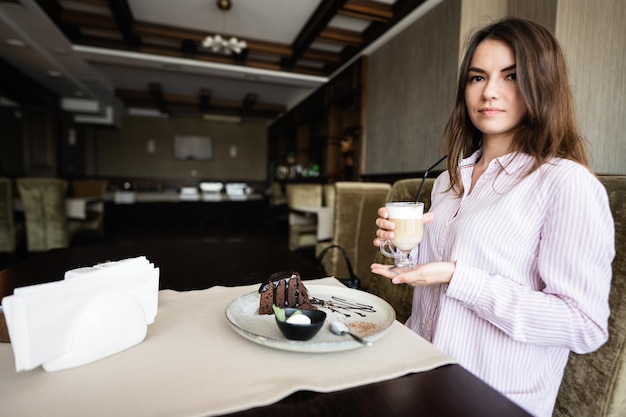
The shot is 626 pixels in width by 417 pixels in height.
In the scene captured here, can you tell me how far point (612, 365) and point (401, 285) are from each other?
25.9 inches

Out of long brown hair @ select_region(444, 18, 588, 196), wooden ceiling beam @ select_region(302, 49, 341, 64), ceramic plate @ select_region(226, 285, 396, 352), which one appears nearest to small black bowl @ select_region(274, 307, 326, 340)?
ceramic plate @ select_region(226, 285, 396, 352)

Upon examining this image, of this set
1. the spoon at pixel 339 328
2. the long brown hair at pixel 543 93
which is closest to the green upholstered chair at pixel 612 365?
the long brown hair at pixel 543 93

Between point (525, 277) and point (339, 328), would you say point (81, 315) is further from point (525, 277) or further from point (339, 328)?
point (525, 277)

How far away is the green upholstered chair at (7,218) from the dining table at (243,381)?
Result: 462cm

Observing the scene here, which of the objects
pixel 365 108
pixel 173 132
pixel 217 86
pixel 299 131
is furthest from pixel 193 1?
pixel 173 132

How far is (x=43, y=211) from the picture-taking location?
175 inches

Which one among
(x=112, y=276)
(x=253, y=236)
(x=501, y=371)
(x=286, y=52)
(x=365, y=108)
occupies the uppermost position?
(x=286, y=52)

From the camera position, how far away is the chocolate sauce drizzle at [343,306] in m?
0.77

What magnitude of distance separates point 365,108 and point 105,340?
4.83 m

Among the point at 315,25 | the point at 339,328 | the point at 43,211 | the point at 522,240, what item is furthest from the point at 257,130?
the point at 339,328

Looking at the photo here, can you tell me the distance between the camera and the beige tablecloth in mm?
460

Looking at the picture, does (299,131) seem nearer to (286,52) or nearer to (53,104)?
(286,52)

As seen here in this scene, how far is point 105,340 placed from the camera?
569 millimetres

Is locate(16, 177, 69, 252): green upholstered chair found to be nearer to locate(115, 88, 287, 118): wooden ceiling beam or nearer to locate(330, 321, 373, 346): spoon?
locate(115, 88, 287, 118): wooden ceiling beam
